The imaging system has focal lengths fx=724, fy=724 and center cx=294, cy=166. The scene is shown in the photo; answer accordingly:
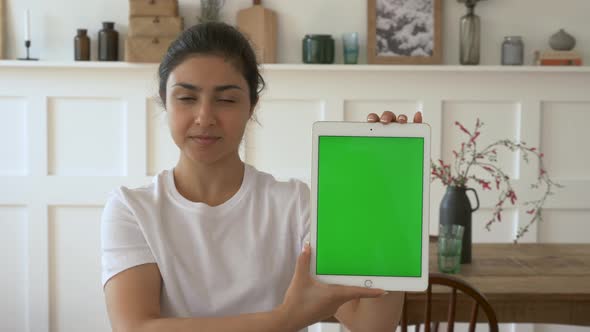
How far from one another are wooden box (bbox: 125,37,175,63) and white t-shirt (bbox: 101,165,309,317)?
1953 mm

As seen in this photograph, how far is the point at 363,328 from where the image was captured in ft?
3.91

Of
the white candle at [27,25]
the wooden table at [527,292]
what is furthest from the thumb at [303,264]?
the white candle at [27,25]

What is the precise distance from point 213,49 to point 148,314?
463mm

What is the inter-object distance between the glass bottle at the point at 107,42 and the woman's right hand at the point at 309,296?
2410mm

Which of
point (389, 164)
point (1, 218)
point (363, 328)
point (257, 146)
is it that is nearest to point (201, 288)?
point (363, 328)

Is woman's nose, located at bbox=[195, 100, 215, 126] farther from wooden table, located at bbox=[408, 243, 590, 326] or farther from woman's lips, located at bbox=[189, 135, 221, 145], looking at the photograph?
wooden table, located at bbox=[408, 243, 590, 326]

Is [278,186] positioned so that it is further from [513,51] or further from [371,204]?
[513,51]

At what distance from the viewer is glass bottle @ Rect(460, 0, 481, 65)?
3232 mm

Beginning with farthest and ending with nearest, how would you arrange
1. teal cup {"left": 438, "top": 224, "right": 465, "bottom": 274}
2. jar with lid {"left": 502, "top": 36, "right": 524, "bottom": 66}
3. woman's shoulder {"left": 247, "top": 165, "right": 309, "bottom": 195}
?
jar with lid {"left": 502, "top": 36, "right": 524, "bottom": 66} → teal cup {"left": 438, "top": 224, "right": 465, "bottom": 274} → woman's shoulder {"left": 247, "top": 165, "right": 309, "bottom": 195}

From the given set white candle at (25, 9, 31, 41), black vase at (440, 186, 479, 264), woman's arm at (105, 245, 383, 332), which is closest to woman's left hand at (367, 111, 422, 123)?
woman's arm at (105, 245, 383, 332)

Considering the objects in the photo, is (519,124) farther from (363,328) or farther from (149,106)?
(363,328)

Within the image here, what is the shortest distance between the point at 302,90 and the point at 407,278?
89.6 inches

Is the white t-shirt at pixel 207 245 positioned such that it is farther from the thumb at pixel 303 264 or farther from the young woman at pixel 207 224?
the thumb at pixel 303 264

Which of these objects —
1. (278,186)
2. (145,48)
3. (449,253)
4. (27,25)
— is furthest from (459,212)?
(27,25)
